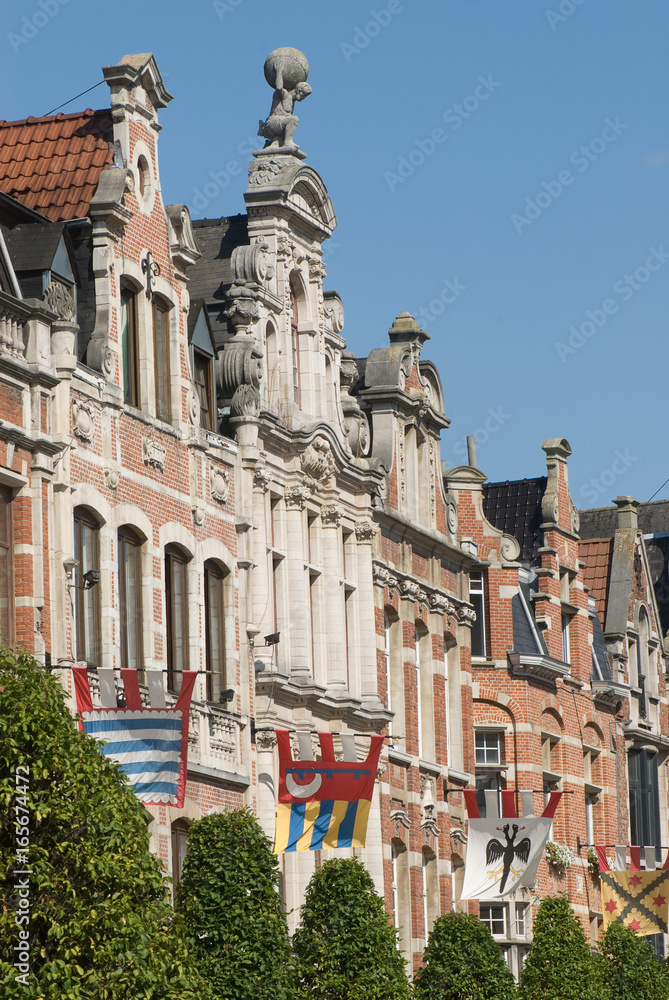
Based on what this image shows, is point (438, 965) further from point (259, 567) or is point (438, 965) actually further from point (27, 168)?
point (27, 168)

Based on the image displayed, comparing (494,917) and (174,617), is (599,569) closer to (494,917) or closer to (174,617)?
(494,917)

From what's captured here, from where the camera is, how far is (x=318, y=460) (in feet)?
122

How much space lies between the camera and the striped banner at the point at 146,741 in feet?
87.9

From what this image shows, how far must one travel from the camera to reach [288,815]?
32.8m

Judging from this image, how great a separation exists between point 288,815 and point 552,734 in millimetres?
18742

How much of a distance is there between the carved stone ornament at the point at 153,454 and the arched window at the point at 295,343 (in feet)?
20.8

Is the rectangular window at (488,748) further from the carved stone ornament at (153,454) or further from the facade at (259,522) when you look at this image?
the carved stone ornament at (153,454)

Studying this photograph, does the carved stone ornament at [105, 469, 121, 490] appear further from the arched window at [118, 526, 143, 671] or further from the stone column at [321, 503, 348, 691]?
the stone column at [321, 503, 348, 691]

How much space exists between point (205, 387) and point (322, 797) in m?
7.06

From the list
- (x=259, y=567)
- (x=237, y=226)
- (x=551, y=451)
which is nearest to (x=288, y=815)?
(x=259, y=567)

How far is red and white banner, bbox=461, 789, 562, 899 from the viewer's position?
4000 cm

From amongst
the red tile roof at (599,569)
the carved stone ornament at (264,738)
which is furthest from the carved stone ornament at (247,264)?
the red tile roof at (599,569)

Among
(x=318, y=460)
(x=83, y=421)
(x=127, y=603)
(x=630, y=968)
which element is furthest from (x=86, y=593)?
(x=630, y=968)

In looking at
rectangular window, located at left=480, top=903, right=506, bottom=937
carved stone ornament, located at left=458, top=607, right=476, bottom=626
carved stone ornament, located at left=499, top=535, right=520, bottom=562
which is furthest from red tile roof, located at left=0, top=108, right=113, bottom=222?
rectangular window, located at left=480, top=903, right=506, bottom=937
